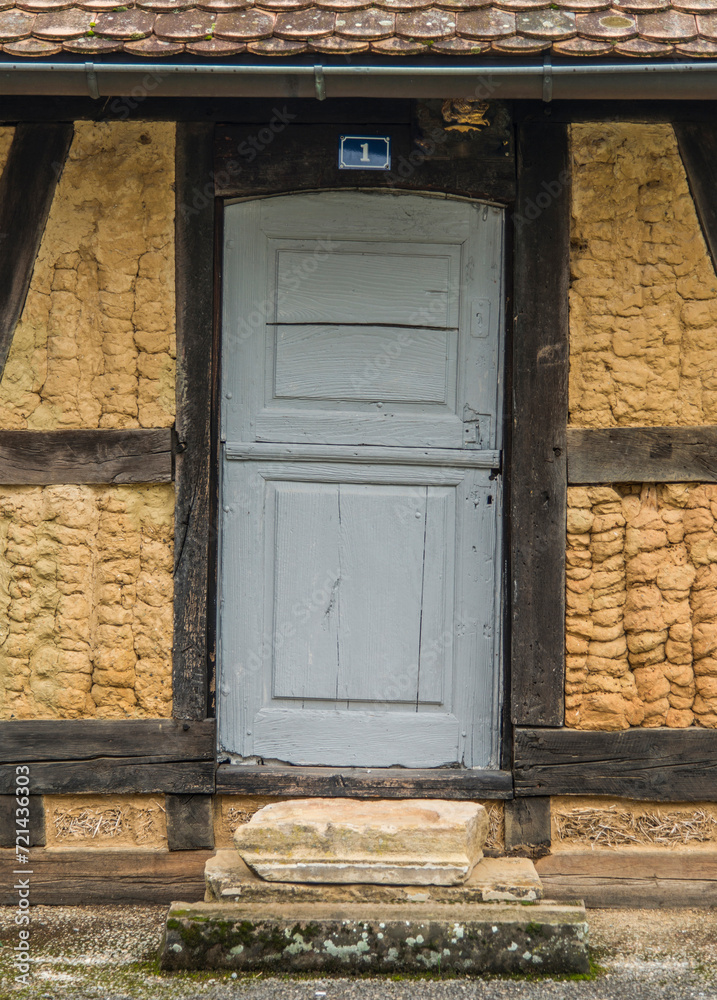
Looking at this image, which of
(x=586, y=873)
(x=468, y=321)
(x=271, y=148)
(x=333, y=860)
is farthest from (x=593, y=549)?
(x=271, y=148)

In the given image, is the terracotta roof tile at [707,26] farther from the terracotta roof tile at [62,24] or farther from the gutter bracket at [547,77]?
the terracotta roof tile at [62,24]

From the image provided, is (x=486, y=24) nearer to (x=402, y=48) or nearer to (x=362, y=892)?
(x=402, y=48)

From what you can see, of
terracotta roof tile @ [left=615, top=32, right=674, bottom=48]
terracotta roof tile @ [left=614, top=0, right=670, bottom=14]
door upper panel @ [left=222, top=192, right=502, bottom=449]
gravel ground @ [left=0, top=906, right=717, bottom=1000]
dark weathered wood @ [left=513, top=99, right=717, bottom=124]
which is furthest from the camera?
door upper panel @ [left=222, top=192, right=502, bottom=449]

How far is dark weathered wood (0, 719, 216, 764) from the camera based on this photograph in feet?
11.0

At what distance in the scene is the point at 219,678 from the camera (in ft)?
11.5

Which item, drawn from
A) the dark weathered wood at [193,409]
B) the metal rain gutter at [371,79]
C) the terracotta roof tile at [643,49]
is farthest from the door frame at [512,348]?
the terracotta roof tile at [643,49]

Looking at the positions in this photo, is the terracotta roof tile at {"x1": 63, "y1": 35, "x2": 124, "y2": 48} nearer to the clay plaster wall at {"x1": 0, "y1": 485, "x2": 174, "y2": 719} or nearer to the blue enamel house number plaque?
the blue enamel house number plaque

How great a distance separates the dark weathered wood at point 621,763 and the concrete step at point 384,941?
1.91ft

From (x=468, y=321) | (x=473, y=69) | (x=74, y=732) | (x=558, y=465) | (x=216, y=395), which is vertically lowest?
(x=74, y=732)

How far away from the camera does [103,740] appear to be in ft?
11.0

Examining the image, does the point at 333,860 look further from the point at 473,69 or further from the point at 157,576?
the point at 473,69

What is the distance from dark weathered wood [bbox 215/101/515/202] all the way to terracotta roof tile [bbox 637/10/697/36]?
635mm

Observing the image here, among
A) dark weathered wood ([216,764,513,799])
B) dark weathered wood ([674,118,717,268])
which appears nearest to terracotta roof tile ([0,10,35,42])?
dark weathered wood ([674,118,717,268])

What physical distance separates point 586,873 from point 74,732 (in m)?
2.08
